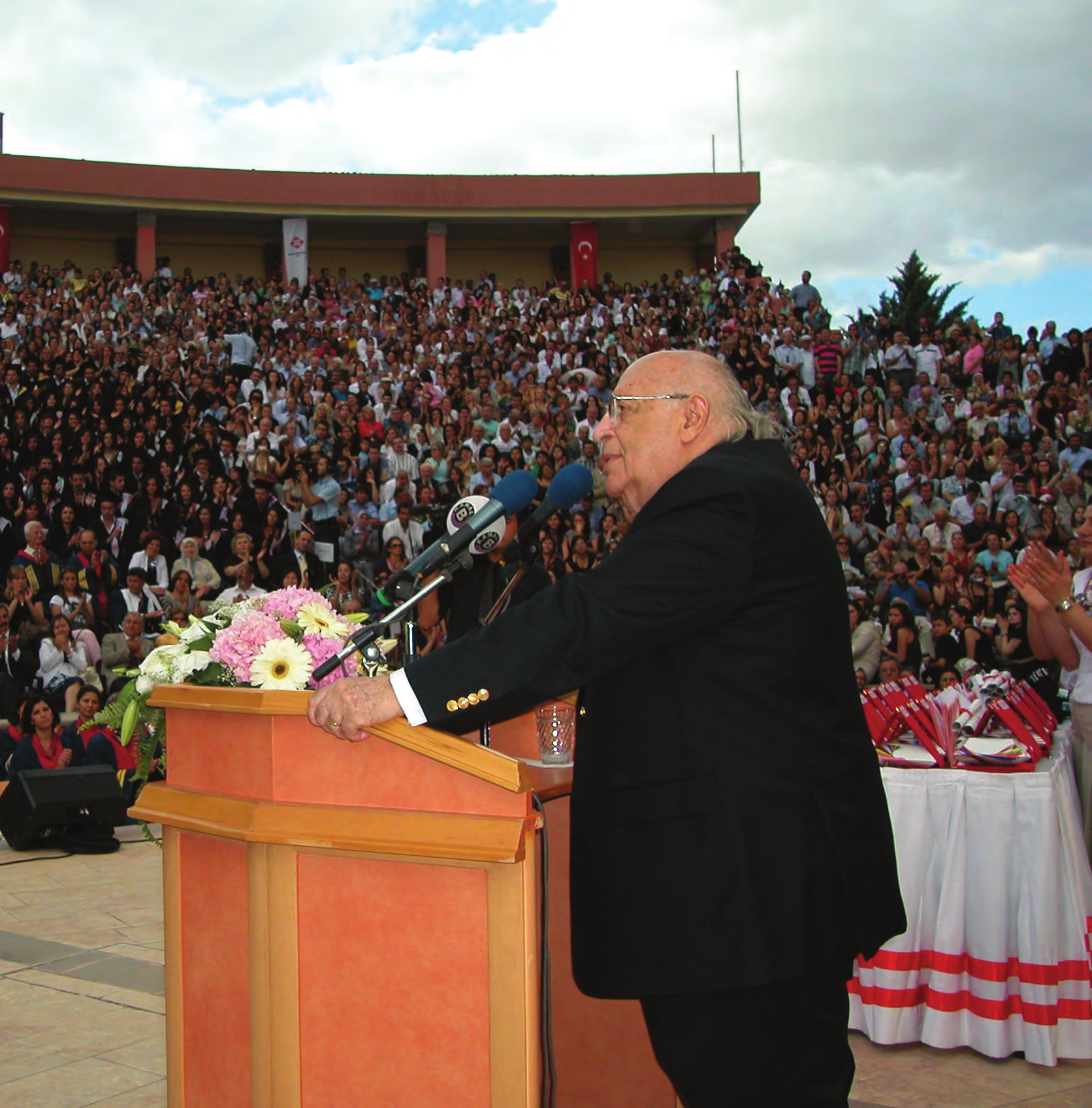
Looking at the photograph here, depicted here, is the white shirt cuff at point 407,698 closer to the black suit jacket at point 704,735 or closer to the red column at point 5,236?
the black suit jacket at point 704,735

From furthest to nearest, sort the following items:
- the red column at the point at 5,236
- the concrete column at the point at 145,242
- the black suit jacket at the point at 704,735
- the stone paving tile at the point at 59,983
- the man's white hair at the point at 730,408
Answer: the concrete column at the point at 145,242 → the red column at the point at 5,236 → the stone paving tile at the point at 59,983 → the man's white hair at the point at 730,408 → the black suit jacket at the point at 704,735

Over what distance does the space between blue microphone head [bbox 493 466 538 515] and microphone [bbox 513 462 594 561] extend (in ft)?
0.20

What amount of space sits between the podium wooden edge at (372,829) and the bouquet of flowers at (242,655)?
0.25 meters

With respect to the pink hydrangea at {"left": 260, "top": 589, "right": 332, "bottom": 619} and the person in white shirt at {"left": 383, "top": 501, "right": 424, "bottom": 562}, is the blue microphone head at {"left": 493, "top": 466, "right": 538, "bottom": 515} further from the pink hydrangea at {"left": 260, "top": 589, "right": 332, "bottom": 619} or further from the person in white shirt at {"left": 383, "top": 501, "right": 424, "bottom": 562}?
the person in white shirt at {"left": 383, "top": 501, "right": 424, "bottom": 562}

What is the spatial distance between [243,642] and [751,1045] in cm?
118

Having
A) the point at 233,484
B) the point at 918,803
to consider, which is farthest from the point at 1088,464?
the point at 918,803

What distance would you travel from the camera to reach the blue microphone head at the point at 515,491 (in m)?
2.14

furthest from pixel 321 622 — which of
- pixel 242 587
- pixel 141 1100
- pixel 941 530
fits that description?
pixel 941 530

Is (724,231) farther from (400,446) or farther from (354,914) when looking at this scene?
(354,914)

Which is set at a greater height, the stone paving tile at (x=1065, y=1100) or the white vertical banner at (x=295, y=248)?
the white vertical banner at (x=295, y=248)

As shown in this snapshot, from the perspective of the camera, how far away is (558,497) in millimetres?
2414

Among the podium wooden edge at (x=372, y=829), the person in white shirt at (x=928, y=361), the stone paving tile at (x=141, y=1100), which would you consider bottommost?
the stone paving tile at (x=141, y=1100)

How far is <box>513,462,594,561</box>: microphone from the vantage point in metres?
2.36

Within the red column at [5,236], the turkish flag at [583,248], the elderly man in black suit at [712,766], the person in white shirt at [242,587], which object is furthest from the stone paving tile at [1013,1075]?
the red column at [5,236]
